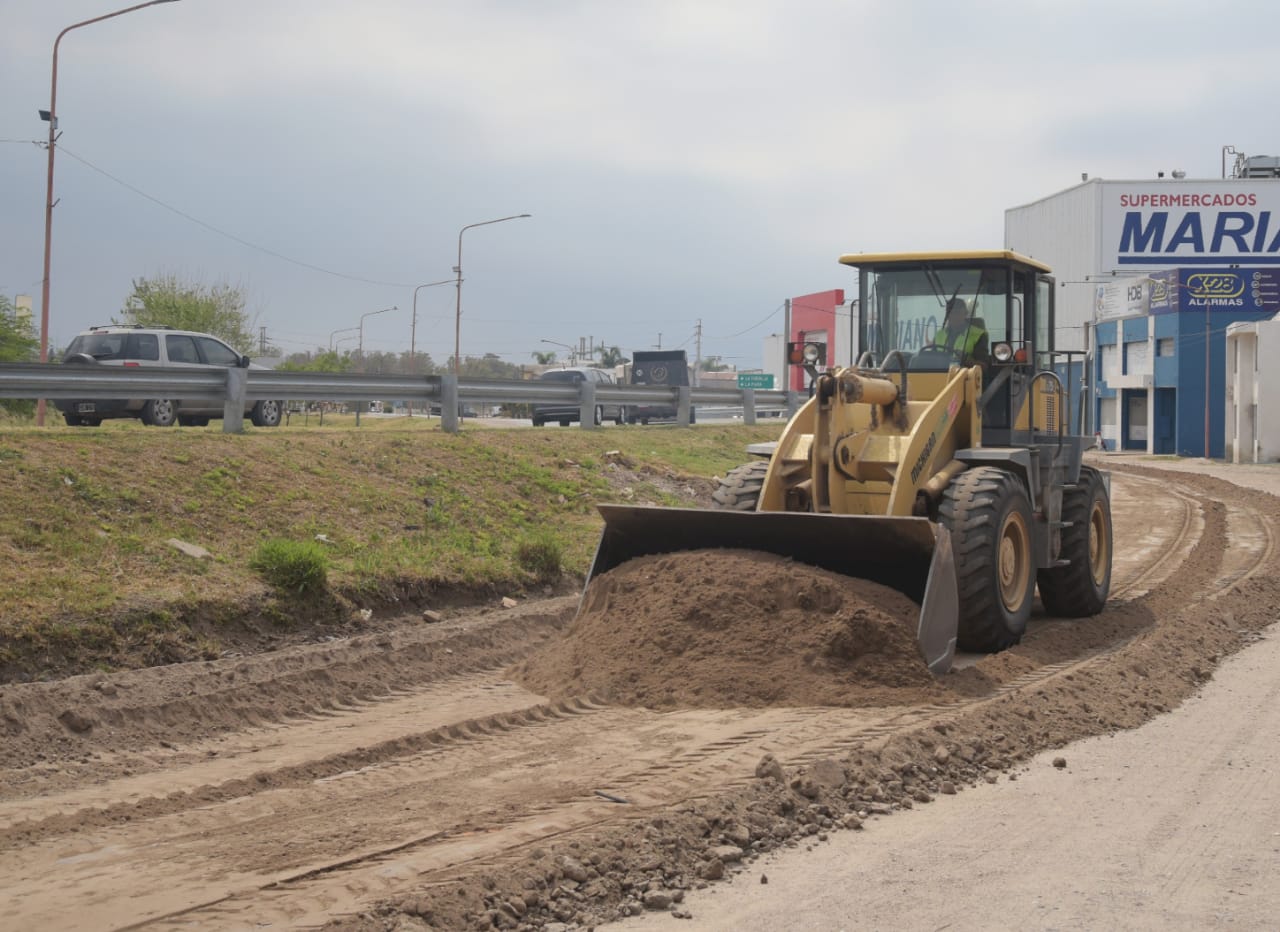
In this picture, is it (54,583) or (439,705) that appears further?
(54,583)

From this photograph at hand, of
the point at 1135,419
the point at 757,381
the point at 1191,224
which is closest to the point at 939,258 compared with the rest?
the point at 1135,419

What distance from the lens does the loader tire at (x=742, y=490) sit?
10.2 metres

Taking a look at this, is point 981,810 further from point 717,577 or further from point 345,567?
point 345,567

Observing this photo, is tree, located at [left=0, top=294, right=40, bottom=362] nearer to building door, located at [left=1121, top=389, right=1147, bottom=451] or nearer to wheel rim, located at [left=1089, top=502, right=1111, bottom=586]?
wheel rim, located at [left=1089, top=502, right=1111, bottom=586]

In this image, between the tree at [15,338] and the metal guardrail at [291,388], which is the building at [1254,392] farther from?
the tree at [15,338]

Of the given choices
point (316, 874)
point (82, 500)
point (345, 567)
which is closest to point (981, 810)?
point (316, 874)

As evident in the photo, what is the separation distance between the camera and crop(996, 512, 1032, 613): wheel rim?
981 centimetres

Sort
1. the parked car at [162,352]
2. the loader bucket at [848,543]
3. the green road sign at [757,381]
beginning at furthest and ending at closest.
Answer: the green road sign at [757,381] < the parked car at [162,352] < the loader bucket at [848,543]

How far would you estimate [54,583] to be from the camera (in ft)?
30.3

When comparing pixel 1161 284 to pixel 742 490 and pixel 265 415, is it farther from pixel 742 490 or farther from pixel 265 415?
pixel 742 490

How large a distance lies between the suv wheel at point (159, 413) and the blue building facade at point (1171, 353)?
128ft

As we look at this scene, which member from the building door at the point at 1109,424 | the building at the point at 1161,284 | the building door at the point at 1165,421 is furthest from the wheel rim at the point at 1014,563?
the building door at the point at 1109,424

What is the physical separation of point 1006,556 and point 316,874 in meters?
6.50

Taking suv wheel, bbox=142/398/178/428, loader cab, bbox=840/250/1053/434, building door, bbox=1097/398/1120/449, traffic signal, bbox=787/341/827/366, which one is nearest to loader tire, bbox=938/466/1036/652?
loader cab, bbox=840/250/1053/434
